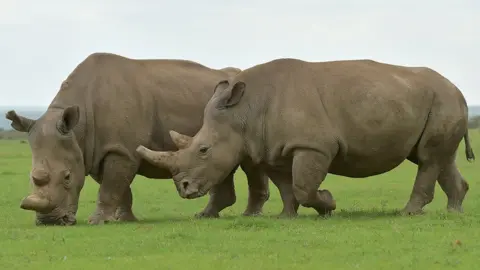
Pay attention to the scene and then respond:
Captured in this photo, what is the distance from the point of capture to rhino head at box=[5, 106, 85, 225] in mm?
13109

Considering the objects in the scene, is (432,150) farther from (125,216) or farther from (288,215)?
(125,216)

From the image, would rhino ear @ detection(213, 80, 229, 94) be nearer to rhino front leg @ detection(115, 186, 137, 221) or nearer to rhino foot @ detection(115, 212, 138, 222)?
rhino front leg @ detection(115, 186, 137, 221)

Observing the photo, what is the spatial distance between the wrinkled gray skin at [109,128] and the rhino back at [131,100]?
0.01 metres

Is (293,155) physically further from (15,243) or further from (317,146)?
(15,243)

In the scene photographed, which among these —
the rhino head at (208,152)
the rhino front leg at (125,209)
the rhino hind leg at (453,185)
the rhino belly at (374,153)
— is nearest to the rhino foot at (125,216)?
the rhino front leg at (125,209)

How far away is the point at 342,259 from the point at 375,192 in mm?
11209

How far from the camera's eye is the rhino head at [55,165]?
13109 millimetres

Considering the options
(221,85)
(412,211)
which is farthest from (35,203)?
(412,211)

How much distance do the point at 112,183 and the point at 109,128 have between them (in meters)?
0.72

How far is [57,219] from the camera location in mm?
13406

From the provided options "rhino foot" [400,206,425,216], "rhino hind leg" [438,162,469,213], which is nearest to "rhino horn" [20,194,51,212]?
"rhino foot" [400,206,425,216]

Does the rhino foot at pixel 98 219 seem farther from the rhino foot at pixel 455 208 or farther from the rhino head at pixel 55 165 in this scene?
the rhino foot at pixel 455 208

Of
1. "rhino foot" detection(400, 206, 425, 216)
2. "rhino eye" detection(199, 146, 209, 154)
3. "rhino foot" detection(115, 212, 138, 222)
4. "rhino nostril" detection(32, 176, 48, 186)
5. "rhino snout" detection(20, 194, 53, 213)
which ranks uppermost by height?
"rhino eye" detection(199, 146, 209, 154)

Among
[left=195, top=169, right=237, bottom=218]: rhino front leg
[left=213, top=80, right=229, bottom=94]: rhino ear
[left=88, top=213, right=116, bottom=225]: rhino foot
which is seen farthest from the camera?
[left=195, top=169, right=237, bottom=218]: rhino front leg
